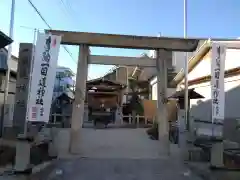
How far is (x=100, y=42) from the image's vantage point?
12.3 metres

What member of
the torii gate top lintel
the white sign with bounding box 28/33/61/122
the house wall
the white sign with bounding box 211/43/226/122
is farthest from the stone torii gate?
the house wall

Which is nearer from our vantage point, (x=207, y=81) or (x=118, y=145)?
(x=118, y=145)

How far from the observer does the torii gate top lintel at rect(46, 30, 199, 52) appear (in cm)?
1212

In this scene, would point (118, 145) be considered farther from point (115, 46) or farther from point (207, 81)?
point (207, 81)

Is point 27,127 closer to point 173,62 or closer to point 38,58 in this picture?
point 38,58

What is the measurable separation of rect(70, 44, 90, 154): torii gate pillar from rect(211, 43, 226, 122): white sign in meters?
4.98

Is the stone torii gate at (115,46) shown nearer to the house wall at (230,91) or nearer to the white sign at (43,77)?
the white sign at (43,77)

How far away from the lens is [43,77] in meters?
10.4

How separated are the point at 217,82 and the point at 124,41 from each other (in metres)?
3.96

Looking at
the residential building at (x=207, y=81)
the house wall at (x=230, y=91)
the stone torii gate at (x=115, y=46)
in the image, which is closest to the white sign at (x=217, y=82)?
the stone torii gate at (x=115, y=46)

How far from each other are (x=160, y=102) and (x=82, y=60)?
3633mm

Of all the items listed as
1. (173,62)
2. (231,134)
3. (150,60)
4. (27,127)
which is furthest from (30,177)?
(173,62)

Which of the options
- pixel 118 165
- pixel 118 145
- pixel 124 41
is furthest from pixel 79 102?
pixel 118 165

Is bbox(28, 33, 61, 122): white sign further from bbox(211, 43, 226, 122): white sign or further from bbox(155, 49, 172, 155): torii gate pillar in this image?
bbox(211, 43, 226, 122): white sign
